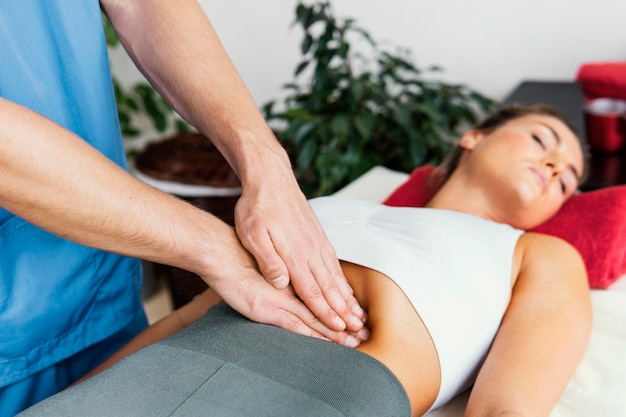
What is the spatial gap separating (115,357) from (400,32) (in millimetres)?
1539

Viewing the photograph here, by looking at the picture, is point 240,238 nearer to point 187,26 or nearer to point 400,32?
point 187,26

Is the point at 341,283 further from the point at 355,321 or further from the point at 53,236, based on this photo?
the point at 53,236

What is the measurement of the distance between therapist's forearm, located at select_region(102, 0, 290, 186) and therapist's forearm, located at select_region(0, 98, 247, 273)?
168 millimetres

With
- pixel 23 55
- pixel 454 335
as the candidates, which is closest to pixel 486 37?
pixel 454 335

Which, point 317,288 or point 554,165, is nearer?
point 317,288

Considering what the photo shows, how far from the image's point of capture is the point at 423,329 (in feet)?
3.42

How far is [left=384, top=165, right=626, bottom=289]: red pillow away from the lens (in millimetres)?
1320

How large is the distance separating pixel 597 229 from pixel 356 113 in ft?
3.03

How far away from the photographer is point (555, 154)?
140cm

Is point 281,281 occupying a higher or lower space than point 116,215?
lower

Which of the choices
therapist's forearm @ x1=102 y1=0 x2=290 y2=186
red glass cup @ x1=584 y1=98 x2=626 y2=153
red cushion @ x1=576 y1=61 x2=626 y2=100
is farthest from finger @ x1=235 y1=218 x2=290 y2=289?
red cushion @ x1=576 y1=61 x2=626 y2=100

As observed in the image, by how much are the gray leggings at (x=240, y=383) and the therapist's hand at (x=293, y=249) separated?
2.9 inches

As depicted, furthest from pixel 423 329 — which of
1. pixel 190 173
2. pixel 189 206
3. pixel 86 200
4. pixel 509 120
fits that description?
pixel 190 173

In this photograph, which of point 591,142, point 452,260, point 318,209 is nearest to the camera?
point 452,260
